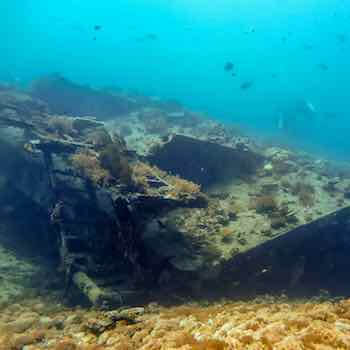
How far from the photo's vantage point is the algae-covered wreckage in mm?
10125

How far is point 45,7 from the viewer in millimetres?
175875

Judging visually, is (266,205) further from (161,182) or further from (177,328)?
(177,328)

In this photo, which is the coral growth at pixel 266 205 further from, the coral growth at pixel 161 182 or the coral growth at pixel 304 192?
the coral growth at pixel 161 182

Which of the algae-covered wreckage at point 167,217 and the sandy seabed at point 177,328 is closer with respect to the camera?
the sandy seabed at point 177,328

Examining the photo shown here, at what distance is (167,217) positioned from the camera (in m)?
11.0

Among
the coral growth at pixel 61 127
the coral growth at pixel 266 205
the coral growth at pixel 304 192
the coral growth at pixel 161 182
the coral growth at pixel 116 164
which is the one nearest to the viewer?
the coral growth at pixel 116 164

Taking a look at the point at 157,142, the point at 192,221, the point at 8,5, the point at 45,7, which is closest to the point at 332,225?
the point at 192,221

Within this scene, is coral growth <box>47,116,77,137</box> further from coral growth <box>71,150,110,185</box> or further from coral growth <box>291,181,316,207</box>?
coral growth <box>291,181,316,207</box>

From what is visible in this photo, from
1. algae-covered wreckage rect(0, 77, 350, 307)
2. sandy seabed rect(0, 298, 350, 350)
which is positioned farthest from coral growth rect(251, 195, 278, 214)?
sandy seabed rect(0, 298, 350, 350)

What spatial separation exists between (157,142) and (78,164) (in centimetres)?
530

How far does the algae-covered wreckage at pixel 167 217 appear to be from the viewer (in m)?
10.1

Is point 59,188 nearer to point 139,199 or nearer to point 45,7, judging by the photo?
point 139,199

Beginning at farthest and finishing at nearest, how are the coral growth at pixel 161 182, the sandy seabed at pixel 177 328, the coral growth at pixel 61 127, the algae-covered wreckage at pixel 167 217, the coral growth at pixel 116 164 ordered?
the coral growth at pixel 61 127 → the coral growth at pixel 161 182 → the coral growth at pixel 116 164 → the algae-covered wreckage at pixel 167 217 → the sandy seabed at pixel 177 328

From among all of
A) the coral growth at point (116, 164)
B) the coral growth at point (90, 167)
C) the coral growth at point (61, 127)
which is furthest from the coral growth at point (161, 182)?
the coral growth at point (61, 127)
